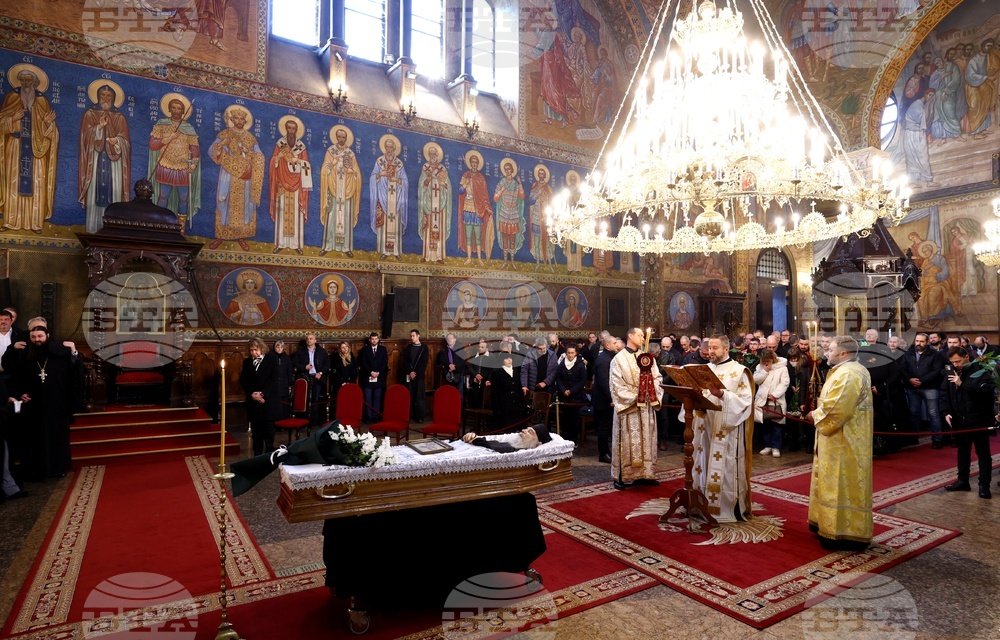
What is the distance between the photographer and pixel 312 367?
10180 mm

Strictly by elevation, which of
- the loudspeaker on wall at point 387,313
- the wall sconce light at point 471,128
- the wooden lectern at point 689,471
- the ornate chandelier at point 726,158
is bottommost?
the wooden lectern at point 689,471

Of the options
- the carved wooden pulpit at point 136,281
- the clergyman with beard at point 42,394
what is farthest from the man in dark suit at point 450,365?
the clergyman with beard at point 42,394

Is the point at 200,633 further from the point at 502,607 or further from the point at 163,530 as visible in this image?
the point at 163,530

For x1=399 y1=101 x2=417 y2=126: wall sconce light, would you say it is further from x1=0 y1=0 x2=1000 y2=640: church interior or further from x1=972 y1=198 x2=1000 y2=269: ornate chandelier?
x1=972 y1=198 x2=1000 y2=269: ornate chandelier

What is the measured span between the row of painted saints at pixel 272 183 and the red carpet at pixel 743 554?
8878 millimetres

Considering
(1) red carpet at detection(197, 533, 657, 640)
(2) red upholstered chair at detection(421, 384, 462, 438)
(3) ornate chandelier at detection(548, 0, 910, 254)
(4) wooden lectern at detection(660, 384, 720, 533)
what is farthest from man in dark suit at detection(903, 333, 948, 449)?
(1) red carpet at detection(197, 533, 657, 640)

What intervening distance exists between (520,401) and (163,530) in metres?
5.48

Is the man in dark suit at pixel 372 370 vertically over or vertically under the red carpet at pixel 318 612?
over

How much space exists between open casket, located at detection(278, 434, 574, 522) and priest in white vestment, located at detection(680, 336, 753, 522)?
79.7 inches

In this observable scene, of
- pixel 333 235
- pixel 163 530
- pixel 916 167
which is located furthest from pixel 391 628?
pixel 916 167

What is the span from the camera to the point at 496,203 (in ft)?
48.1

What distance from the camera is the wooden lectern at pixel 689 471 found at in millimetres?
5111

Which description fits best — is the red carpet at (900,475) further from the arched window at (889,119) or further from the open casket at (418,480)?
the arched window at (889,119)

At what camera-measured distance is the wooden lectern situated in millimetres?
Result: 5111
